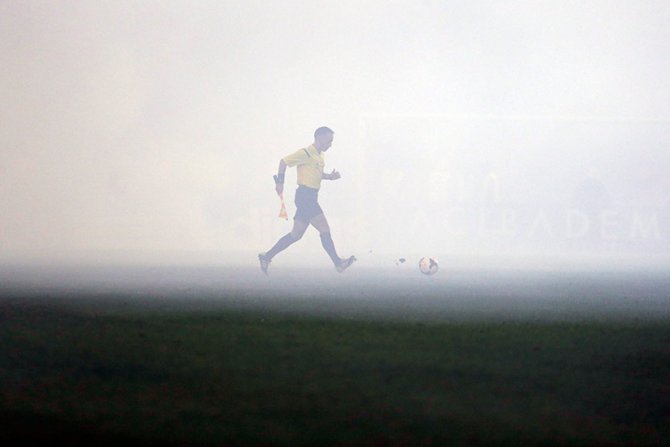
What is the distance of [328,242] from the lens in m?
10.2

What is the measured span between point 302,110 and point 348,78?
22.6 inches

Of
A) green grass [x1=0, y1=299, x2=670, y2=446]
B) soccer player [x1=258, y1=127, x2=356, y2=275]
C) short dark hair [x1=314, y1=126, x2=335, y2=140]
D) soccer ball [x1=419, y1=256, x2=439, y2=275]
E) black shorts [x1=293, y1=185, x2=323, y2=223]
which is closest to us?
green grass [x1=0, y1=299, x2=670, y2=446]

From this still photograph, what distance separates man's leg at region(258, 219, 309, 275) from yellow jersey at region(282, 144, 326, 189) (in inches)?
17.9

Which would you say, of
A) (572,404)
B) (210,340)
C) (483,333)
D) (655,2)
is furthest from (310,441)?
(655,2)

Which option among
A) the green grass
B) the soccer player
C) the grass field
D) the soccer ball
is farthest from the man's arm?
the green grass

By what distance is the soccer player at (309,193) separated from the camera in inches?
383

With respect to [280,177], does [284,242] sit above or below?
below

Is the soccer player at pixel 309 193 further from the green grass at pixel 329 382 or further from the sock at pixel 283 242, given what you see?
the green grass at pixel 329 382

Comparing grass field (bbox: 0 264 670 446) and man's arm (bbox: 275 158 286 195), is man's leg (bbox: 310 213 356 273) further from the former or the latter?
grass field (bbox: 0 264 670 446)

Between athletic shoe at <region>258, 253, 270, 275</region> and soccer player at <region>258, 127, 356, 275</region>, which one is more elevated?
soccer player at <region>258, 127, 356, 275</region>

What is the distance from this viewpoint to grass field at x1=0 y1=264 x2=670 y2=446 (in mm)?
3854

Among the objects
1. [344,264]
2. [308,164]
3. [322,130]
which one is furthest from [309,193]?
[344,264]

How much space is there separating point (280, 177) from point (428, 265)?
200cm

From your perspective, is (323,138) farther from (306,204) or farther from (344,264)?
(344,264)
